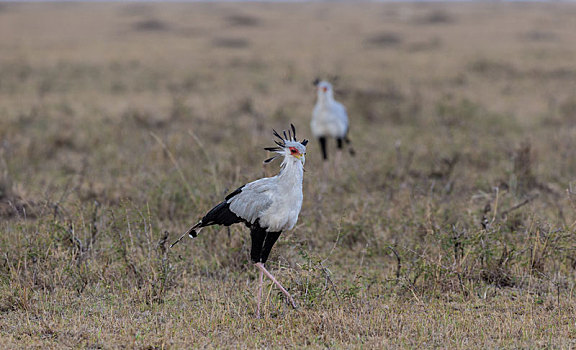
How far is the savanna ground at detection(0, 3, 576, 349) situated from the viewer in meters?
3.96

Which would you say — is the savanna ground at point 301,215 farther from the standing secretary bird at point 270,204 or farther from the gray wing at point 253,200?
the gray wing at point 253,200

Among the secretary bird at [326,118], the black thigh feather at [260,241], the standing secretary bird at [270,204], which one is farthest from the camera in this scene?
the secretary bird at [326,118]

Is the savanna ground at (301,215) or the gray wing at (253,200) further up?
the gray wing at (253,200)

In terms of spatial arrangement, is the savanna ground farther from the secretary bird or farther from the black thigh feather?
the secretary bird

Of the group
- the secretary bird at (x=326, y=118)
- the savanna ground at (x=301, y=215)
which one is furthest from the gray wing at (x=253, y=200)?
the secretary bird at (x=326, y=118)

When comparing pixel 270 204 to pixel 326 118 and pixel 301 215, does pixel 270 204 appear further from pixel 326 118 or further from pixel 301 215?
pixel 326 118

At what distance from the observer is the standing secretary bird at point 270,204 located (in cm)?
393

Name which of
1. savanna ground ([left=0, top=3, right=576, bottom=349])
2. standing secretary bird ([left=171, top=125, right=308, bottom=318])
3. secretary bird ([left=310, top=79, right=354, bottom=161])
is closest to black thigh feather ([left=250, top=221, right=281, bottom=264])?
standing secretary bird ([left=171, top=125, right=308, bottom=318])

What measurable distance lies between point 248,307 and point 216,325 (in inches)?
14.7

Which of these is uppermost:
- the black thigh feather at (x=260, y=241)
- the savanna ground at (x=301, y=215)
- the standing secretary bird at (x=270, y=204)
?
the standing secretary bird at (x=270, y=204)

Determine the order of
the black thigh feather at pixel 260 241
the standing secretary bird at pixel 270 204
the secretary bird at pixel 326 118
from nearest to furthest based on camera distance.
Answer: the standing secretary bird at pixel 270 204, the black thigh feather at pixel 260 241, the secretary bird at pixel 326 118

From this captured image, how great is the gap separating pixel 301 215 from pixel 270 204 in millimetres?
1706

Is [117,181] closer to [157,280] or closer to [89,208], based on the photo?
[89,208]

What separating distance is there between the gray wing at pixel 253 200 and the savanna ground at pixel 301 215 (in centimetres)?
45
